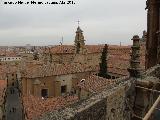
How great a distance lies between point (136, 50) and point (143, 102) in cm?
192

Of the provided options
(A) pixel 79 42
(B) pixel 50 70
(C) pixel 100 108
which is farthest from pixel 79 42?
(C) pixel 100 108


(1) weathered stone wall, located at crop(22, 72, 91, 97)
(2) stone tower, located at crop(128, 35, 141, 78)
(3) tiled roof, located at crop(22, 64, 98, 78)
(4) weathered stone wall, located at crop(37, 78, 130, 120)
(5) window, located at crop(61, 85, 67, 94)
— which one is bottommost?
(5) window, located at crop(61, 85, 67, 94)

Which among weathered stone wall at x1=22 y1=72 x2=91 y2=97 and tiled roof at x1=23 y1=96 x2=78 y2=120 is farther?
weathered stone wall at x1=22 y1=72 x2=91 y2=97

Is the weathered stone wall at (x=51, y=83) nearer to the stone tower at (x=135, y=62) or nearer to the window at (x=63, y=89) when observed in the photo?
the window at (x=63, y=89)

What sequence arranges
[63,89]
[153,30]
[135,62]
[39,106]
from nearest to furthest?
[135,62]
[153,30]
[39,106]
[63,89]

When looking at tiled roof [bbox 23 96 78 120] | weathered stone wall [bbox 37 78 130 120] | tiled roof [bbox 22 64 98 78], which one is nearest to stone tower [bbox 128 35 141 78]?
weathered stone wall [bbox 37 78 130 120]

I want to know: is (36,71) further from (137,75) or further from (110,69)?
(137,75)

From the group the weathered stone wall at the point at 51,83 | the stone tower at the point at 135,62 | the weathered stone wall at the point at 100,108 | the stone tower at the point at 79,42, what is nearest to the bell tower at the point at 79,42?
the stone tower at the point at 79,42

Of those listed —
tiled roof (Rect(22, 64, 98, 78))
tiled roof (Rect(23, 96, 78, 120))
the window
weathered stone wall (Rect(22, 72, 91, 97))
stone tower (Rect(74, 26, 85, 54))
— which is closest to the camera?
tiled roof (Rect(23, 96, 78, 120))

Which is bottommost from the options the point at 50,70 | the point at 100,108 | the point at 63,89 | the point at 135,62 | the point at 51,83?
the point at 63,89

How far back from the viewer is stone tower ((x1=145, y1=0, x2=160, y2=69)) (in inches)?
484

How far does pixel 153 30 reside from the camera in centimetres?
1255

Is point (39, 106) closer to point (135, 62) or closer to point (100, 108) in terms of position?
point (135, 62)

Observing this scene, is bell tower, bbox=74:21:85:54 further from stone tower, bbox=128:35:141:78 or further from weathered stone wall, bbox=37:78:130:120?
weathered stone wall, bbox=37:78:130:120
